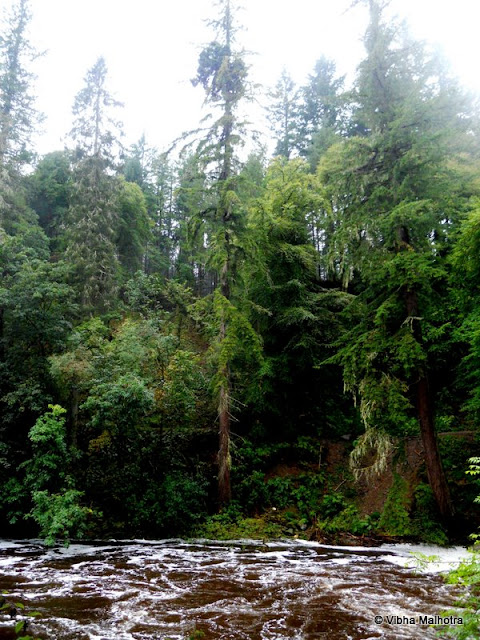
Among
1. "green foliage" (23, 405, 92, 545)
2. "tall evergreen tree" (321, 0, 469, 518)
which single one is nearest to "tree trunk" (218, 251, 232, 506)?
"tall evergreen tree" (321, 0, 469, 518)

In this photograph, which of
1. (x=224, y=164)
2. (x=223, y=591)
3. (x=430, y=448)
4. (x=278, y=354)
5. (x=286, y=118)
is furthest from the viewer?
(x=286, y=118)

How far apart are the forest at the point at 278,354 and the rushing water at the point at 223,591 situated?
4.38 feet

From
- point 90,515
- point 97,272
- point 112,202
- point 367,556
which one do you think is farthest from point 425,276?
point 112,202

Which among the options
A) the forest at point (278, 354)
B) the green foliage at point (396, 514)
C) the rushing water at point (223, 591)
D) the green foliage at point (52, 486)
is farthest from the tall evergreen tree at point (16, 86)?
the green foliage at point (396, 514)

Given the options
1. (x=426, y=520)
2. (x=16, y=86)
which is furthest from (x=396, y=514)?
(x=16, y=86)

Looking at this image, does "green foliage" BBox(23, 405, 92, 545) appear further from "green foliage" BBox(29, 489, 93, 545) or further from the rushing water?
the rushing water

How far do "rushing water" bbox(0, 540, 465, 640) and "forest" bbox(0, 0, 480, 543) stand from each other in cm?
133

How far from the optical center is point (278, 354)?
56.1ft

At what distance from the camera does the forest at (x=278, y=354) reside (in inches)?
417

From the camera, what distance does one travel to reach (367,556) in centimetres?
1007

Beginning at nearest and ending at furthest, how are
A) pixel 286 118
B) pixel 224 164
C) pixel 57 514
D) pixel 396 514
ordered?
pixel 57 514 < pixel 396 514 < pixel 224 164 < pixel 286 118

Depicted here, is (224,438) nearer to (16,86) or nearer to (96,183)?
(96,183)

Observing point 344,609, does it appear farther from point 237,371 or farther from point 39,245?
point 39,245

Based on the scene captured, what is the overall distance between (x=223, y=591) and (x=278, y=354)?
1044cm
